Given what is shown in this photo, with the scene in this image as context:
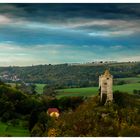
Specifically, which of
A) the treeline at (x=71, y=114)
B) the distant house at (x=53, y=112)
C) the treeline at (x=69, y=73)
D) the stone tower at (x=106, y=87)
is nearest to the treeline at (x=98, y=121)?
the treeline at (x=71, y=114)

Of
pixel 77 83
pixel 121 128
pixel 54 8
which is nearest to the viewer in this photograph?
pixel 121 128

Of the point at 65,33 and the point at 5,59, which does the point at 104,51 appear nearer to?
the point at 65,33

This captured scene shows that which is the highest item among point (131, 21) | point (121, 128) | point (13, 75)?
point (131, 21)

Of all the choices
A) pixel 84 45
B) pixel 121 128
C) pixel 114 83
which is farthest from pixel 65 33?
pixel 121 128

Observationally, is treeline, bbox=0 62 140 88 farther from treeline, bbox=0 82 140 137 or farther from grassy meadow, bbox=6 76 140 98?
treeline, bbox=0 82 140 137

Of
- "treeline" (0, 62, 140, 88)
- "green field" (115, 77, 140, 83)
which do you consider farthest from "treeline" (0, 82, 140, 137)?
"green field" (115, 77, 140, 83)

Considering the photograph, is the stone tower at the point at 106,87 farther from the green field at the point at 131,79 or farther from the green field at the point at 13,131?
the green field at the point at 13,131
